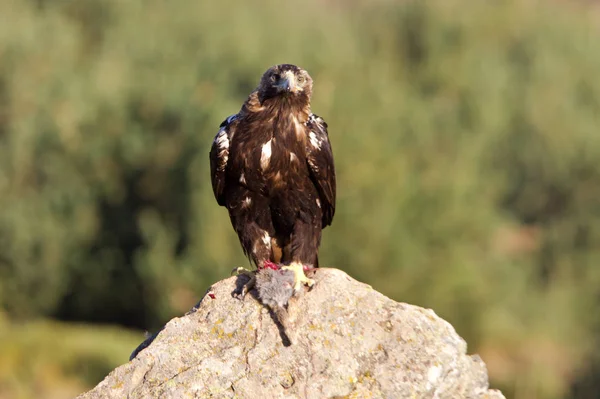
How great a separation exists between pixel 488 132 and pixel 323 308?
71.1ft

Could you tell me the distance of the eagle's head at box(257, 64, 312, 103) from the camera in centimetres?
564

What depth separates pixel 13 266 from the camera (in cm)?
2062

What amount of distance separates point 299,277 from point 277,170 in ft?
2.93

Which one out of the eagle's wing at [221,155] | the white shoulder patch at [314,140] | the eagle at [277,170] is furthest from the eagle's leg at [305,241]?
the eagle's wing at [221,155]

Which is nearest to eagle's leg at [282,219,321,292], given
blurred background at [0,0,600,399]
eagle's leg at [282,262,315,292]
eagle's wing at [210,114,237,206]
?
eagle's leg at [282,262,315,292]

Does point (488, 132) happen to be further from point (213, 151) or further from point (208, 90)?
point (213, 151)

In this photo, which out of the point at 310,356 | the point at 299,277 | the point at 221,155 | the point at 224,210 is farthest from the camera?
the point at 224,210

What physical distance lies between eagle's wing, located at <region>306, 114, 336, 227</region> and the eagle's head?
0.18 metres

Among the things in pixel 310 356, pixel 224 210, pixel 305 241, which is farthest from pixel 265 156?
pixel 224 210

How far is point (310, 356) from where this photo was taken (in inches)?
174

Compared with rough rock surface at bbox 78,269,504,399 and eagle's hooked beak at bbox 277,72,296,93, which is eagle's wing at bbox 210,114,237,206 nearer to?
eagle's hooked beak at bbox 277,72,296,93

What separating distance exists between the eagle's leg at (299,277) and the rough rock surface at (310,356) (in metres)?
0.11

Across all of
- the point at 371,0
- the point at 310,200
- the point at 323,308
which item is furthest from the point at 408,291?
the point at 371,0

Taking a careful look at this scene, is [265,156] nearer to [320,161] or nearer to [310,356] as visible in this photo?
[320,161]
